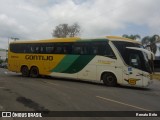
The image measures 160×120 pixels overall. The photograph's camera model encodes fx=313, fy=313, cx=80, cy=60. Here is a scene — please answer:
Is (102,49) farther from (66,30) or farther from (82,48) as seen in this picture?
(66,30)

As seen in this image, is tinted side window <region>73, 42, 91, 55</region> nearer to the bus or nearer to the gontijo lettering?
the bus

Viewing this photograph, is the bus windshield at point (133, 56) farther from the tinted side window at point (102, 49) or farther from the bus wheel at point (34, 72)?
the bus wheel at point (34, 72)

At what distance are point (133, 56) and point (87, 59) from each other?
3.71m

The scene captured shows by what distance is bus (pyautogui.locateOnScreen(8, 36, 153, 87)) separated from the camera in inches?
802

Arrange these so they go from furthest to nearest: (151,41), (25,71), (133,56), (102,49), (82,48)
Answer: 1. (151,41)
2. (25,71)
3. (82,48)
4. (102,49)
5. (133,56)

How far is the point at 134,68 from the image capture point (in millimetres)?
20266

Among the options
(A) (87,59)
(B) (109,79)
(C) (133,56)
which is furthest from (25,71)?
(C) (133,56)

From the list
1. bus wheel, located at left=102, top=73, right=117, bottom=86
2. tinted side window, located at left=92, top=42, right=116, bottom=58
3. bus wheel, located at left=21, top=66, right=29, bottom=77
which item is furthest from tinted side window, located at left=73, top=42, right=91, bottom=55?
bus wheel, located at left=21, top=66, right=29, bottom=77

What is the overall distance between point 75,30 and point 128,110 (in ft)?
261

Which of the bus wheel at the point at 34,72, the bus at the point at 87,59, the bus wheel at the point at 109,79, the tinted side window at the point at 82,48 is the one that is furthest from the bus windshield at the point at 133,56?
the bus wheel at the point at 34,72

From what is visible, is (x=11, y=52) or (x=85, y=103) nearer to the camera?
(x=85, y=103)

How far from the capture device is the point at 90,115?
10055 mm

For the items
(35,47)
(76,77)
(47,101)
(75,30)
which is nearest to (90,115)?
(47,101)

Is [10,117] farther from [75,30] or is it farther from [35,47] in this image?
[75,30]
